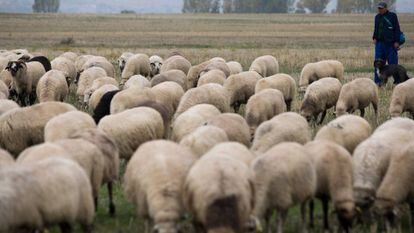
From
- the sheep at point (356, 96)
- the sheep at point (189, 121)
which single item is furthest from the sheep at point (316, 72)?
the sheep at point (189, 121)

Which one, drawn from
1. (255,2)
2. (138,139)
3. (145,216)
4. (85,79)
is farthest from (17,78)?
(255,2)

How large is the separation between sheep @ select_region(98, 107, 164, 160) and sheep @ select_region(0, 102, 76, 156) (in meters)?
1.34

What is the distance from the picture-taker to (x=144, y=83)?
18.8 m

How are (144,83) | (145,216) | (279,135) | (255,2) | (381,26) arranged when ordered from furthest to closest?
1. (255,2)
2. (381,26)
3. (144,83)
4. (279,135)
5. (145,216)

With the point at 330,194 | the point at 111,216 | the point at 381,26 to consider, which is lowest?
the point at 111,216

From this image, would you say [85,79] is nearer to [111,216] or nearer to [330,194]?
[111,216]

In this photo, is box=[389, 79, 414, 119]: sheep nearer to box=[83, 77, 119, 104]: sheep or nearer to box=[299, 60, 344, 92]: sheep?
box=[299, 60, 344, 92]: sheep

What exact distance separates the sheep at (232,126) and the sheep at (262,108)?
196 cm

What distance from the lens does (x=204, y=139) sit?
10.4m

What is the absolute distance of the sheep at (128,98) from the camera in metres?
14.6

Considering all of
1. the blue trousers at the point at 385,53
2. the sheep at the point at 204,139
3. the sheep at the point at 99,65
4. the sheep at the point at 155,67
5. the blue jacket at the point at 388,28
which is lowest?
the sheep at the point at 155,67

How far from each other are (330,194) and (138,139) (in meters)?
3.94

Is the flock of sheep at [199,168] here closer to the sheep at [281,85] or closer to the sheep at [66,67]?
the sheep at [281,85]

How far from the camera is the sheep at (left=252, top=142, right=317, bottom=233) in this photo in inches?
348
